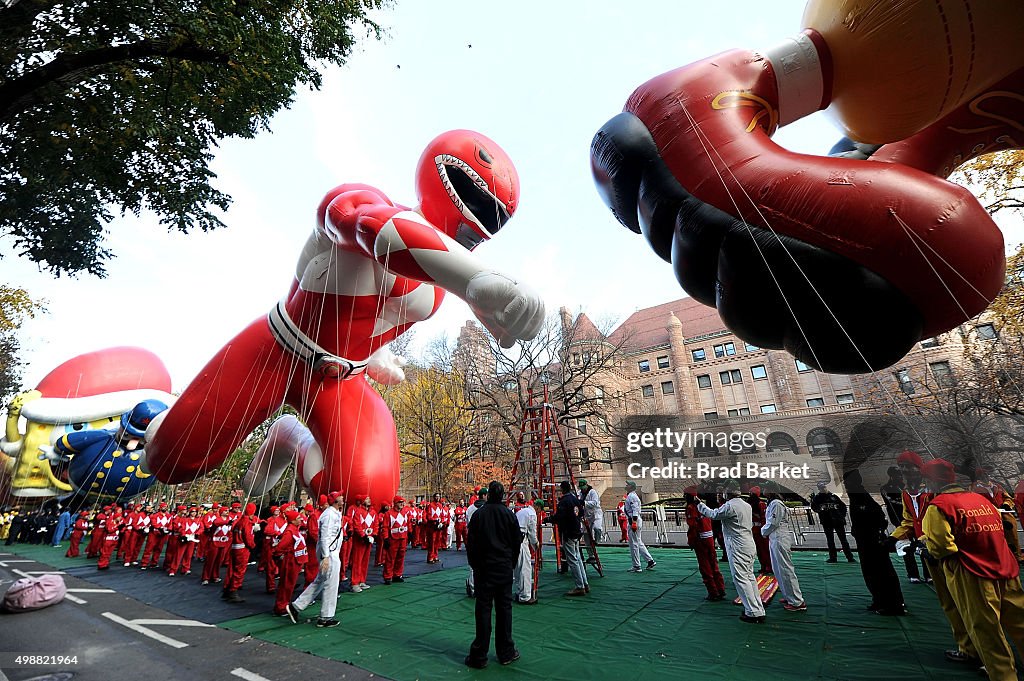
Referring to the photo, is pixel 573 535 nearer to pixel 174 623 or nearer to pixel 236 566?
pixel 236 566

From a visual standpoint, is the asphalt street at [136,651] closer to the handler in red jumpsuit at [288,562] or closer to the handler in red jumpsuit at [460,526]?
the handler in red jumpsuit at [288,562]

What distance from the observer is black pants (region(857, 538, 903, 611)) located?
5.05m

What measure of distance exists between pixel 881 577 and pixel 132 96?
1010 centimetres

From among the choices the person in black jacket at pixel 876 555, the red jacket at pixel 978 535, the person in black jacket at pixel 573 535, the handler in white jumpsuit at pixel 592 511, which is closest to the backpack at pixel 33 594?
the person in black jacket at pixel 573 535

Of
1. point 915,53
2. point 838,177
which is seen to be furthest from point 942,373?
point 838,177

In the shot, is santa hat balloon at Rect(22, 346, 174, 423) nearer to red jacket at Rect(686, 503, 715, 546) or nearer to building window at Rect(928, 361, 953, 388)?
red jacket at Rect(686, 503, 715, 546)

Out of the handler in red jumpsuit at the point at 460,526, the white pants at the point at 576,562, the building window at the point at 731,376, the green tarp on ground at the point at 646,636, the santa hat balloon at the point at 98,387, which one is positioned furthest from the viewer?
the building window at the point at 731,376

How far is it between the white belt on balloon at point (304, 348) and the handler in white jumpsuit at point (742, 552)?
17.2 feet

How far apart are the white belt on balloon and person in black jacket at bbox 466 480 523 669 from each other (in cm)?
306

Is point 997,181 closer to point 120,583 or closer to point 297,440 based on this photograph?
point 297,440

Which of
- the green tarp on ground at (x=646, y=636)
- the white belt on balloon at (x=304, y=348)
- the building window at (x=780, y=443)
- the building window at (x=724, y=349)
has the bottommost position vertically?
the green tarp on ground at (x=646, y=636)

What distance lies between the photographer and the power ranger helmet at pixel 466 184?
562cm

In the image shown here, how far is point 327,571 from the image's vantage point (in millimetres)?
5789

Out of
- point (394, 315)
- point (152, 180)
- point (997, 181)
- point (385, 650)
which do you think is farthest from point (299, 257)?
point (997, 181)
